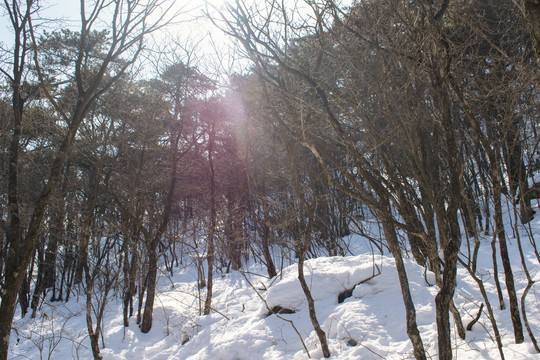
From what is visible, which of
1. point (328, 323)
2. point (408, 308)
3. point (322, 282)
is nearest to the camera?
point (408, 308)

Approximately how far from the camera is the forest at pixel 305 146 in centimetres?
317

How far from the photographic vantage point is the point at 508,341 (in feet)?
12.1

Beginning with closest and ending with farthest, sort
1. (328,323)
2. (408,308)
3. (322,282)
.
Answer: (408,308) → (328,323) → (322,282)

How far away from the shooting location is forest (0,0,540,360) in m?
3.17

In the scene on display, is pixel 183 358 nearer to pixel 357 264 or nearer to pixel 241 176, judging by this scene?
pixel 357 264

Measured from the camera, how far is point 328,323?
5648 millimetres

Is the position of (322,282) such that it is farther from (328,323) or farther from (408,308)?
(408,308)

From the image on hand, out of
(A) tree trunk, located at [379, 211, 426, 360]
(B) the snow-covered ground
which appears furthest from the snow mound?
(A) tree trunk, located at [379, 211, 426, 360]

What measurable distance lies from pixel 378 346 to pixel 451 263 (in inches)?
110

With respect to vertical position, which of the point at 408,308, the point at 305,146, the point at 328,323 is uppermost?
the point at 305,146

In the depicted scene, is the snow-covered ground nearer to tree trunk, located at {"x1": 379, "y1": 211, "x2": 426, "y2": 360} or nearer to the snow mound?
the snow mound

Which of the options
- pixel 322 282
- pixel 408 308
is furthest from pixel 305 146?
A: pixel 408 308

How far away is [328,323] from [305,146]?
3.30 m

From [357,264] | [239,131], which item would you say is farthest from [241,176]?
[357,264]
